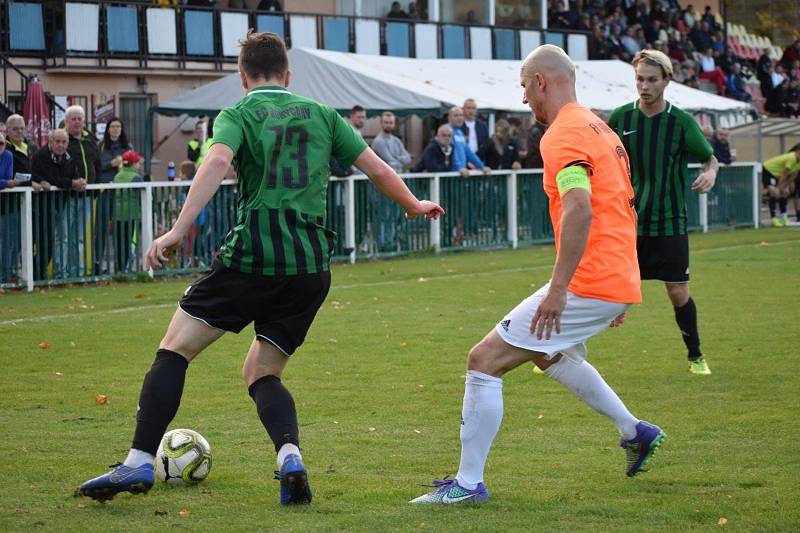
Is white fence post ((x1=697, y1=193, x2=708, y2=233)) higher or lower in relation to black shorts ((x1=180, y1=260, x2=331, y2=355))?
higher

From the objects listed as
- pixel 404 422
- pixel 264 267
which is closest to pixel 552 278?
pixel 264 267

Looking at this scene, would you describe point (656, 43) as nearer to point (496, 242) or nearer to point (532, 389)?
point (496, 242)

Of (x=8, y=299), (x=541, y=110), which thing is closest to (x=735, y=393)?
(x=541, y=110)

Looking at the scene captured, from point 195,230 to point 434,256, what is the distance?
437 centimetres

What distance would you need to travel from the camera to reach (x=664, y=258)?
32.0 ft

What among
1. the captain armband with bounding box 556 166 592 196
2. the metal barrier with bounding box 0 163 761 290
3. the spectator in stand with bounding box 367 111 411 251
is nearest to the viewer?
the captain armband with bounding box 556 166 592 196

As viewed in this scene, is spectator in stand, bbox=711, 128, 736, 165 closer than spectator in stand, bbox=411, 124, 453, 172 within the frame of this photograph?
No

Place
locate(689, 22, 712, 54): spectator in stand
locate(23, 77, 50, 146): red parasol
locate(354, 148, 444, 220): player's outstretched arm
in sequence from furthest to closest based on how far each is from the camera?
locate(689, 22, 712, 54): spectator in stand → locate(23, 77, 50, 146): red parasol → locate(354, 148, 444, 220): player's outstretched arm

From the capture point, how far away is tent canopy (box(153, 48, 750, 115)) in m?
23.7

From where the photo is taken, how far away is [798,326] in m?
12.5

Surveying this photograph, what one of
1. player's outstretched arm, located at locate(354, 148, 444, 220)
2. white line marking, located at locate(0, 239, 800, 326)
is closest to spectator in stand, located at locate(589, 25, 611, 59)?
white line marking, located at locate(0, 239, 800, 326)

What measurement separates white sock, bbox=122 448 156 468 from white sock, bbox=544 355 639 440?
1851 mm

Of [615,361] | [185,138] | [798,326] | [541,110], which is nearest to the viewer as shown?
[541,110]

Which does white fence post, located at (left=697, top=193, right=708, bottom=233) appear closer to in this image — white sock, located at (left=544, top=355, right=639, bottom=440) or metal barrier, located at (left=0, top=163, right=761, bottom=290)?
metal barrier, located at (left=0, top=163, right=761, bottom=290)
